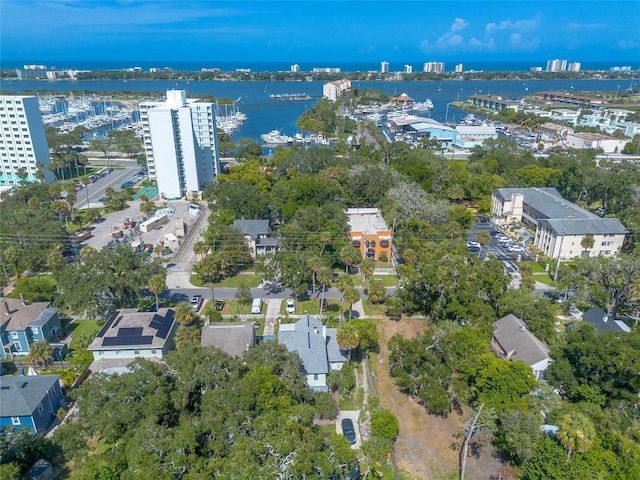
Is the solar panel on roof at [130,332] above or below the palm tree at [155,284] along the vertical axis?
below

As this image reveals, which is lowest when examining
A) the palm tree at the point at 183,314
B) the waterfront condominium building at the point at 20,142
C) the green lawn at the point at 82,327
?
the green lawn at the point at 82,327

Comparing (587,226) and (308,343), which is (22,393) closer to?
(308,343)

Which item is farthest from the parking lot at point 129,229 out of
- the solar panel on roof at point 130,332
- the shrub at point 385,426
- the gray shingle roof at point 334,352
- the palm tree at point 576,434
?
the palm tree at point 576,434

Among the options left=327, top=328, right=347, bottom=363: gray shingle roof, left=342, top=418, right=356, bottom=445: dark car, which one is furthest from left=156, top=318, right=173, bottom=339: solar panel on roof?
left=342, top=418, right=356, bottom=445: dark car

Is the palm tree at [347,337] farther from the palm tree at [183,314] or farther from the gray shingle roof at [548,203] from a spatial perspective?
the gray shingle roof at [548,203]

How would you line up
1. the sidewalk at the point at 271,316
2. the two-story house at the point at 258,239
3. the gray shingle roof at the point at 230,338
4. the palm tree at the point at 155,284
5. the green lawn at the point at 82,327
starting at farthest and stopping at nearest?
the two-story house at the point at 258,239 < the sidewalk at the point at 271,316 < the green lawn at the point at 82,327 < the palm tree at the point at 155,284 < the gray shingle roof at the point at 230,338

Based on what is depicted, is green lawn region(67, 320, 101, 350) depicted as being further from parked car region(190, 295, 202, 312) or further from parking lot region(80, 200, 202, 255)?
parking lot region(80, 200, 202, 255)

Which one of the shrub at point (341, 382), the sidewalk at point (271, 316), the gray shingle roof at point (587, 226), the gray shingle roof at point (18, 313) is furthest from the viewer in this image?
the gray shingle roof at point (587, 226)
